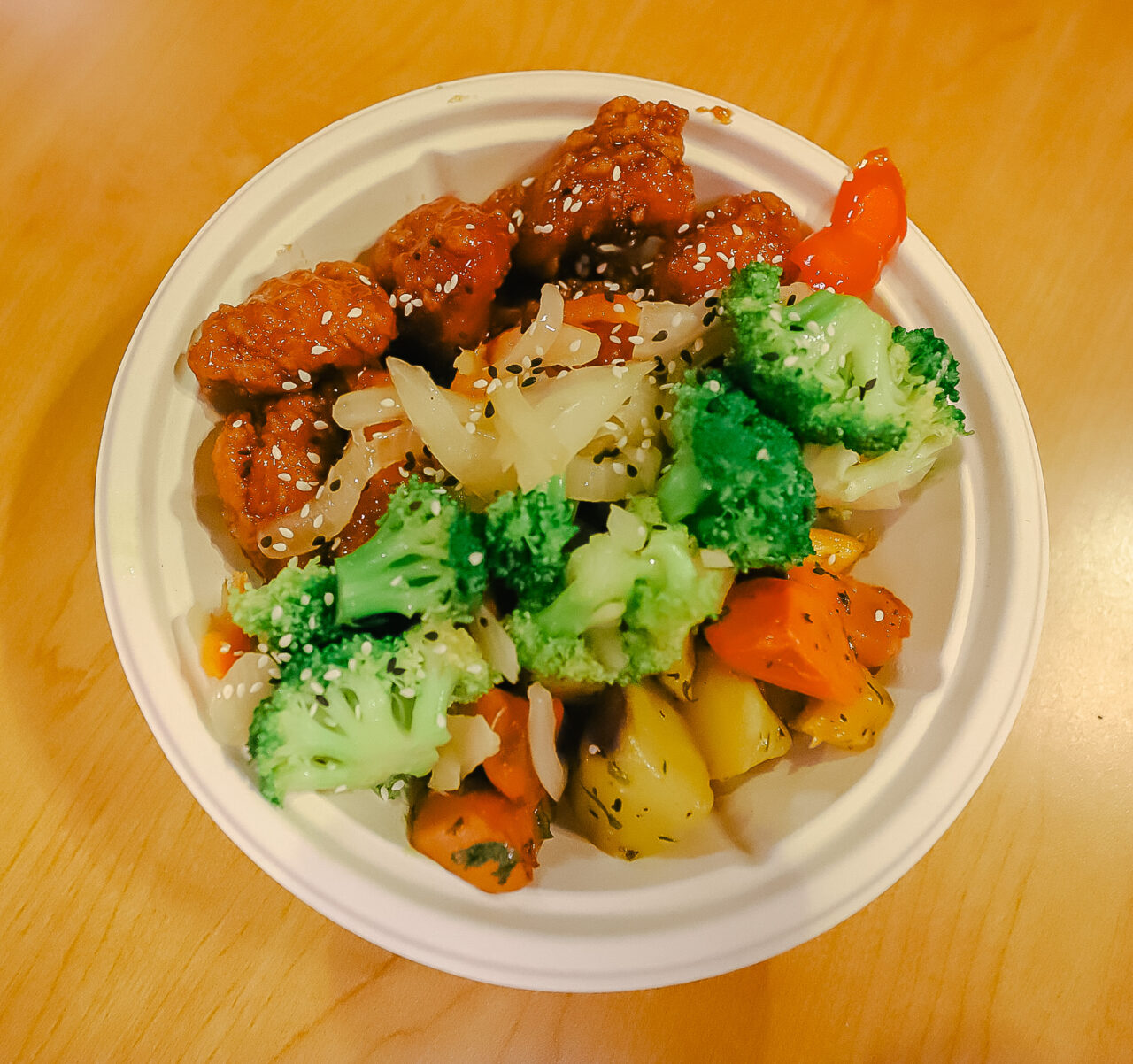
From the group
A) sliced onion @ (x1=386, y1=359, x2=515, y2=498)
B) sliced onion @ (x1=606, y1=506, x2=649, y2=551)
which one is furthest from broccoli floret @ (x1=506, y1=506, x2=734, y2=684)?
sliced onion @ (x1=386, y1=359, x2=515, y2=498)

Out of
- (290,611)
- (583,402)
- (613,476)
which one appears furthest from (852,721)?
(290,611)

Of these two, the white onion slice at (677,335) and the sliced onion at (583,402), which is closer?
the sliced onion at (583,402)

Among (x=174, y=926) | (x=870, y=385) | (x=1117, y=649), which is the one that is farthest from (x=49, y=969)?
(x=1117, y=649)

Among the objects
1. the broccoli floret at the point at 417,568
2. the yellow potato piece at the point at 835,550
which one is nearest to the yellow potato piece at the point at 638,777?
the broccoli floret at the point at 417,568

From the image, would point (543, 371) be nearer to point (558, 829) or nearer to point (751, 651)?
point (751, 651)

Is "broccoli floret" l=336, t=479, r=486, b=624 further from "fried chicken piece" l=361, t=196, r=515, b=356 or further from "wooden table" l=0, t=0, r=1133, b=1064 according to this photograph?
"wooden table" l=0, t=0, r=1133, b=1064

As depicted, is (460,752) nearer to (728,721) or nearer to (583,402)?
(728,721)

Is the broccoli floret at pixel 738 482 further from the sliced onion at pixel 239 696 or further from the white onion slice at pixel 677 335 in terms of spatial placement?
the sliced onion at pixel 239 696
